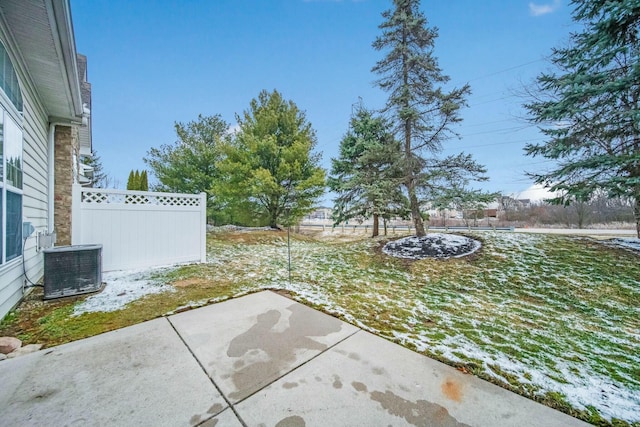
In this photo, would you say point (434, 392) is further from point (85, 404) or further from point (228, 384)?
point (85, 404)

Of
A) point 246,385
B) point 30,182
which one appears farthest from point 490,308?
point 30,182

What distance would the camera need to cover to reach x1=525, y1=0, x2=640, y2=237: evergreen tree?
4.54 meters

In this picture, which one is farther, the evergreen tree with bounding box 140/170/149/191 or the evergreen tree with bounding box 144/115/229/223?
the evergreen tree with bounding box 140/170/149/191

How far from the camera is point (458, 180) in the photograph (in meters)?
6.70

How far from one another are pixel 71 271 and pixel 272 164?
831 cm

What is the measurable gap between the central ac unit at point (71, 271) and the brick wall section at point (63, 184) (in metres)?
2.01

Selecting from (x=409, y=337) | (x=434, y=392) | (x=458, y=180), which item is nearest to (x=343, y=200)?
(x=458, y=180)

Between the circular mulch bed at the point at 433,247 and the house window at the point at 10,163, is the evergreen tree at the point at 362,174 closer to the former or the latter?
the circular mulch bed at the point at 433,247

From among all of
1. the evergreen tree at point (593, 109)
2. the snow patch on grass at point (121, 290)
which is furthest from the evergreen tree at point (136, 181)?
the evergreen tree at point (593, 109)

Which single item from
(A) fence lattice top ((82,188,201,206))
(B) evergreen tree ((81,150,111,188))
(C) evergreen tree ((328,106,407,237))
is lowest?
(A) fence lattice top ((82,188,201,206))

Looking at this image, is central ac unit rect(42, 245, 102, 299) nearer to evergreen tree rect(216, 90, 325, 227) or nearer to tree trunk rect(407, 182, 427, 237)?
evergreen tree rect(216, 90, 325, 227)

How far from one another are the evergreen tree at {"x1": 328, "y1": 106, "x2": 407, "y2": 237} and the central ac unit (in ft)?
20.3

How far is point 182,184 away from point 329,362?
43.8ft

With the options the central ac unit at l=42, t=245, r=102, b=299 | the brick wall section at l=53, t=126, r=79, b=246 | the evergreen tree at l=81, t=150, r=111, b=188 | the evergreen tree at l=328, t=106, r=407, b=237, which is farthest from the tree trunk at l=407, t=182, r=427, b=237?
the evergreen tree at l=81, t=150, r=111, b=188
